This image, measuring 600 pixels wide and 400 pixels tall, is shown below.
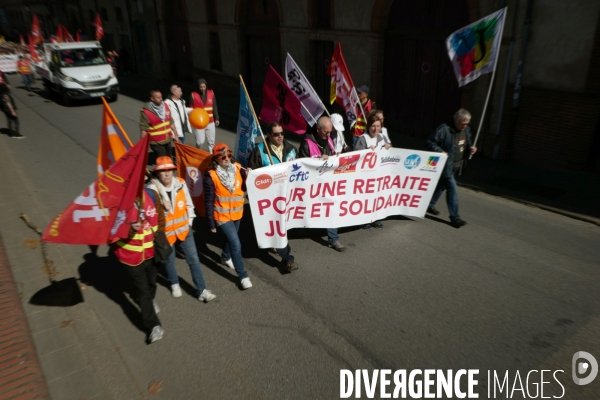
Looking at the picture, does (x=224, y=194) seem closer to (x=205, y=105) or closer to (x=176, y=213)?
(x=176, y=213)

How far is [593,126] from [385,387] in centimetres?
761

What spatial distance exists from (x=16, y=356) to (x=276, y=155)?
3.67 meters

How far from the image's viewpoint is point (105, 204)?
404 cm

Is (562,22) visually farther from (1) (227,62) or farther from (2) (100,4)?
(2) (100,4)

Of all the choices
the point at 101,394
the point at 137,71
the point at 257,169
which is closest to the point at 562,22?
the point at 257,169

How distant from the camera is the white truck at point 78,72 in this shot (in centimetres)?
1775

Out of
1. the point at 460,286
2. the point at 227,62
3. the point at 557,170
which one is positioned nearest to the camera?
the point at 460,286

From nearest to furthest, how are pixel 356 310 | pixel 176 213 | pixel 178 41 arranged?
1. pixel 176 213
2. pixel 356 310
3. pixel 178 41

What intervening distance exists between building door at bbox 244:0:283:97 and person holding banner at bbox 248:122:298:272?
38.2ft

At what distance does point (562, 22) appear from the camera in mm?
8555

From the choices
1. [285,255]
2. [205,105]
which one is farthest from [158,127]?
[285,255]

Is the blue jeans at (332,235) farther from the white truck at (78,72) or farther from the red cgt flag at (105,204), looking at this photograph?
the white truck at (78,72)

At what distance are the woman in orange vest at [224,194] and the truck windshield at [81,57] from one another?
662 inches

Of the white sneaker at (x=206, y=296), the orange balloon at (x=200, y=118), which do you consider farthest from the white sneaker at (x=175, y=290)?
the orange balloon at (x=200, y=118)
